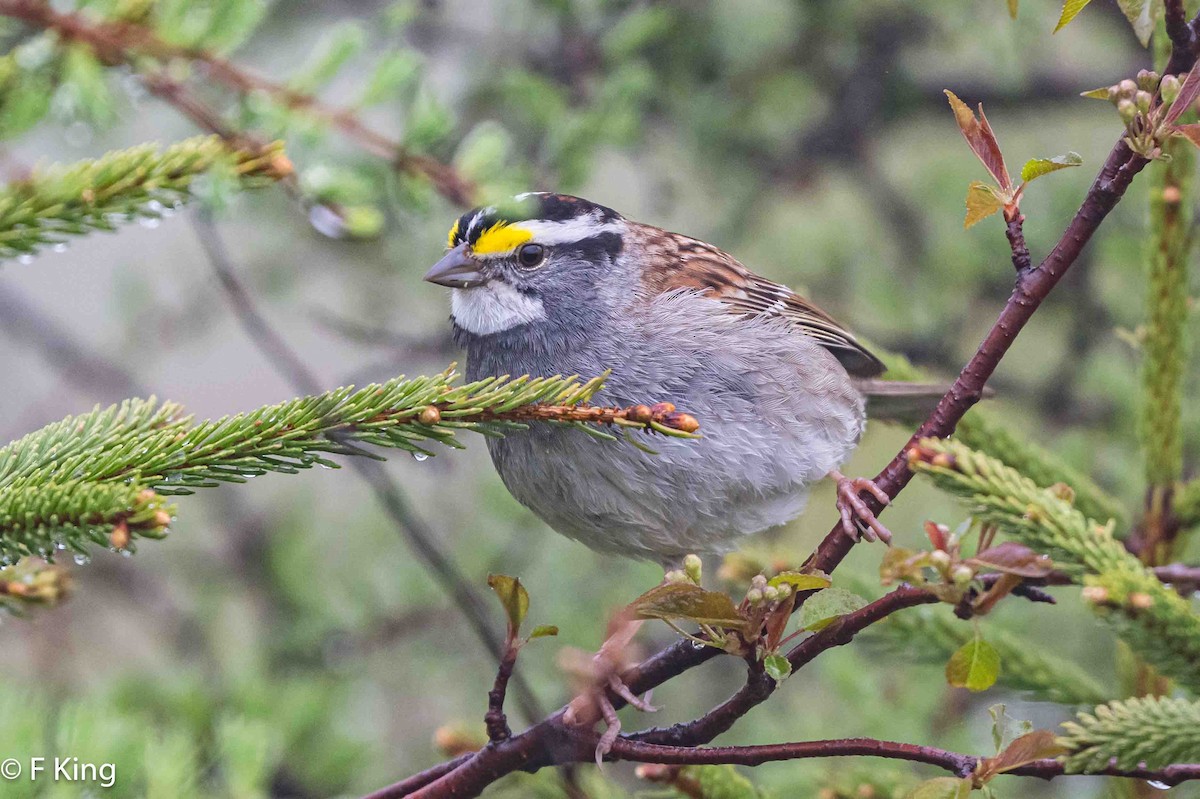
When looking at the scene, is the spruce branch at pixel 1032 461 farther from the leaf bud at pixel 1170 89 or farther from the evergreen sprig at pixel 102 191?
the evergreen sprig at pixel 102 191

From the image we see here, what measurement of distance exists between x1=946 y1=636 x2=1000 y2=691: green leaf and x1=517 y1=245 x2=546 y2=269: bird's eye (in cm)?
161

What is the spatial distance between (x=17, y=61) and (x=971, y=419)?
1904mm

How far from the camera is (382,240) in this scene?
14.6ft

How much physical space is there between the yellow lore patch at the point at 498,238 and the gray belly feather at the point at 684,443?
0.75 ft

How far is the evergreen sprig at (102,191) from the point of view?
167 centimetres

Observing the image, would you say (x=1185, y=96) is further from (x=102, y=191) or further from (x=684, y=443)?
(x=102, y=191)

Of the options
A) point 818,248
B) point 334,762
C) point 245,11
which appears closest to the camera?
point 245,11

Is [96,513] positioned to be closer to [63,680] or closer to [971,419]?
[971,419]

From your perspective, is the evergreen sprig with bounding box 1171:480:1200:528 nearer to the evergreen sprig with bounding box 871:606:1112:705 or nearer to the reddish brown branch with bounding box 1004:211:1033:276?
the evergreen sprig with bounding box 871:606:1112:705

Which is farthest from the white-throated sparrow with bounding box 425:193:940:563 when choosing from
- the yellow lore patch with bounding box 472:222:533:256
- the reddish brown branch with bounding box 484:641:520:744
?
the reddish brown branch with bounding box 484:641:520:744

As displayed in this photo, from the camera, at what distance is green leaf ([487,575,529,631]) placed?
1526mm

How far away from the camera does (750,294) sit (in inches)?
116

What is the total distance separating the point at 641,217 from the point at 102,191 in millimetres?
4003

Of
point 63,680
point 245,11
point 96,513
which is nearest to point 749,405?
point 245,11
